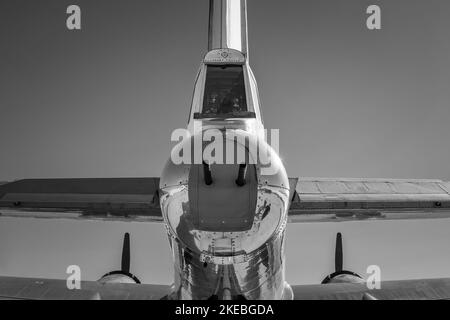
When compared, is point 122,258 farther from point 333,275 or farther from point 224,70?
point 224,70

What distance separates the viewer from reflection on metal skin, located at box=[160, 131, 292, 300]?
4938 millimetres

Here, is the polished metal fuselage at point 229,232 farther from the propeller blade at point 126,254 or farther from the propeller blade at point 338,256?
the propeller blade at point 126,254

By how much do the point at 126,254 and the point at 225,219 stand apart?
27.7ft

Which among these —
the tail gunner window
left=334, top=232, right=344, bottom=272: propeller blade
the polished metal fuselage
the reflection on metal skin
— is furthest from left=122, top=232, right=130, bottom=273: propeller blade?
the reflection on metal skin

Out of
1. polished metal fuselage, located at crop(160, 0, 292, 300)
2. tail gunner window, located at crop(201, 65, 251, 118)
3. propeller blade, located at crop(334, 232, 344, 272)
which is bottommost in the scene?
propeller blade, located at crop(334, 232, 344, 272)

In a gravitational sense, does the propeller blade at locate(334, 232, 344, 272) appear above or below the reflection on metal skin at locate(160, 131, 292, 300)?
below

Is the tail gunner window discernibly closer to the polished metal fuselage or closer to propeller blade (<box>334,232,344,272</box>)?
the polished metal fuselage

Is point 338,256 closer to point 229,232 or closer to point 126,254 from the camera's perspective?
point 126,254

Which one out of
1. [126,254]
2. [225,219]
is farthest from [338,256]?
[225,219]

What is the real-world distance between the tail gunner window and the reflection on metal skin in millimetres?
1904

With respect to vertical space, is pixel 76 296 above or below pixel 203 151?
below
